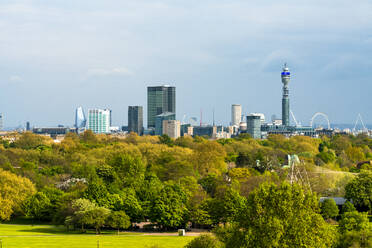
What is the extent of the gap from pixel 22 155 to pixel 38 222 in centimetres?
4805

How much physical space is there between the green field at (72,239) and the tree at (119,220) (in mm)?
1231

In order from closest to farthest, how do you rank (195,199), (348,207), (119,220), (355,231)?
(355,231) → (119,220) → (348,207) → (195,199)

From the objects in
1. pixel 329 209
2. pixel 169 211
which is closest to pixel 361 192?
pixel 329 209

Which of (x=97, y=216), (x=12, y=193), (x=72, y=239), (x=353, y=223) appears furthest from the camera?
(x=12, y=193)

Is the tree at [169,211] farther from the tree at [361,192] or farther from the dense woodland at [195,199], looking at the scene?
the tree at [361,192]

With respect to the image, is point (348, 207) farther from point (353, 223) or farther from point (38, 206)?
point (38, 206)

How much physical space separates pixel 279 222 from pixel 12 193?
50416 mm

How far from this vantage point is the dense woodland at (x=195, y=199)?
148 feet

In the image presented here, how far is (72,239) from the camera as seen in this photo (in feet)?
216

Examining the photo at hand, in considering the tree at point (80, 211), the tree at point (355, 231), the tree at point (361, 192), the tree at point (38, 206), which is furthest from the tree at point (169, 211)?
the tree at point (361, 192)

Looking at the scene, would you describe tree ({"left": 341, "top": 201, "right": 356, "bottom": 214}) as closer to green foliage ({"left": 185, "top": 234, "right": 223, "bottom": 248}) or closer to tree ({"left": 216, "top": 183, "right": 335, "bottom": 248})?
tree ({"left": 216, "top": 183, "right": 335, "bottom": 248})

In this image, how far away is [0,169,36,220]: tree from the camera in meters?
80.6

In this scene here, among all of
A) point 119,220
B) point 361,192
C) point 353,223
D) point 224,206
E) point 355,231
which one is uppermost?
point 361,192

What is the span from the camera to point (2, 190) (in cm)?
8319
